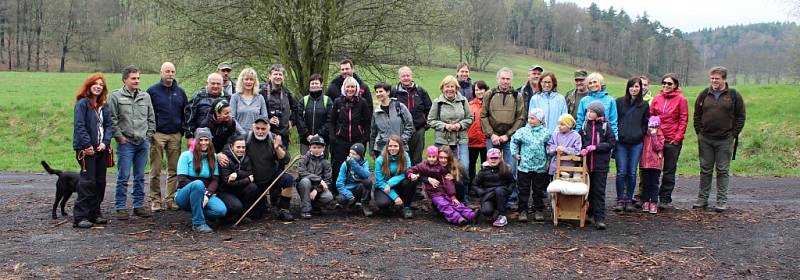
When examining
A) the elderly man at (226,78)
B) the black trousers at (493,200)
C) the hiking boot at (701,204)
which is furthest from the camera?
the elderly man at (226,78)

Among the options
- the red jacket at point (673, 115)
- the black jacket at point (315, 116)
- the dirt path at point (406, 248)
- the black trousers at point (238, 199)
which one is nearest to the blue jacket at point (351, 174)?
the dirt path at point (406, 248)

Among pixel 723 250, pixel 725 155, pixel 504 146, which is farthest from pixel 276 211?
pixel 725 155

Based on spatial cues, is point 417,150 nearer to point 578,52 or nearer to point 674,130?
point 674,130

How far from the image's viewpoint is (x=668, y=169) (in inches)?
317

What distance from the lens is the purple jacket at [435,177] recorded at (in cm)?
751

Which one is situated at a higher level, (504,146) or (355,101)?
(355,101)

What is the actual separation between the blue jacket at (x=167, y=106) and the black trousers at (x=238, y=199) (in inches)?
54.5

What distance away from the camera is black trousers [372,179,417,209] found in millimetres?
7480

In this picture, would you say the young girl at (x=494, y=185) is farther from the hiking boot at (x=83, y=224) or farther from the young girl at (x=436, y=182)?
the hiking boot at (x=83, y=224)

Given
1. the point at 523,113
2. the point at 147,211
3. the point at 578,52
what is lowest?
the point at 147,211

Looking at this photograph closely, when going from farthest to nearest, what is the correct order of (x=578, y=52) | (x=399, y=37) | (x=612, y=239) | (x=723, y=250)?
1. (x=578, y=52)
2. (x=399, y=37)
3. (x=612, y=239)
4. (x=723, y=250)

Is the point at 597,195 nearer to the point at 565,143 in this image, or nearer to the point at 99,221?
the point at 565,143

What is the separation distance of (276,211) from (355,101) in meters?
1.90

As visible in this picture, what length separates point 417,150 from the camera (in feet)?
29.0
